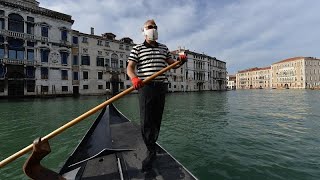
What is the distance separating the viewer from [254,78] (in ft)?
309

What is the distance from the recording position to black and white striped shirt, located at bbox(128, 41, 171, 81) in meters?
2.24

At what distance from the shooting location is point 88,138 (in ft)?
9.86

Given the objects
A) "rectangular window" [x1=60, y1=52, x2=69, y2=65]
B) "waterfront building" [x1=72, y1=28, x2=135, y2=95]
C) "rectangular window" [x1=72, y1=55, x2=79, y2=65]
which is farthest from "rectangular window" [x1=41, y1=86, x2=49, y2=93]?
"rectangular window" [x1=72, y1=55, x2=79, y2=65]

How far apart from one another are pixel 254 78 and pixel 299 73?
22.9 meters

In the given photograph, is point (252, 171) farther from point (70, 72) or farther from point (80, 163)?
point (70, 72)

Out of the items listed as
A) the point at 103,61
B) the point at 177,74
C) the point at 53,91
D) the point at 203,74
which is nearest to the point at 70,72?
the point at 53,91

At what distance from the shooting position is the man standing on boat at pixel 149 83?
7.23 feet

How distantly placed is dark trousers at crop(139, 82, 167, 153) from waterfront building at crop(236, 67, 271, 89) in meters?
96.3

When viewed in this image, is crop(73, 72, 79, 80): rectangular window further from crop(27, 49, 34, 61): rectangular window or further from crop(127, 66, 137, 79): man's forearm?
crop(127, 66, 137, 79): man's forearm

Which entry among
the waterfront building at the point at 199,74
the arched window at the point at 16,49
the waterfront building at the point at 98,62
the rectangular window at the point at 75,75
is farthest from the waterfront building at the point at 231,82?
the arched window at the point at 16,49

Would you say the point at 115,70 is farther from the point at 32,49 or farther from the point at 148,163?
the point at 148,163

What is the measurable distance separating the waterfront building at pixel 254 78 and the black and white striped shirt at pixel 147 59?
96306 mm

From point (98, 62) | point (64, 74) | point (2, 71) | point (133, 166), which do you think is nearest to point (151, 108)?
point (133, 166)

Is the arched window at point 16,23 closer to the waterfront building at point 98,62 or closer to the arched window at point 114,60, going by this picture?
the waterfront building at point 98,62
